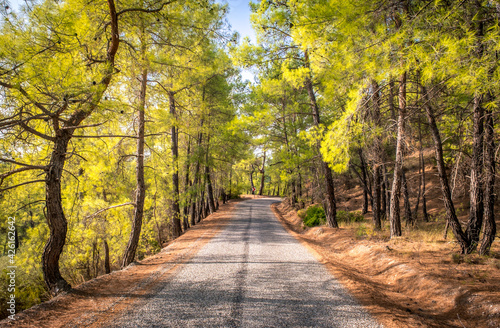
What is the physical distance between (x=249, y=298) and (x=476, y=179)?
5.37 meters

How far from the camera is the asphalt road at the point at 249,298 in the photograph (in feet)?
10.4

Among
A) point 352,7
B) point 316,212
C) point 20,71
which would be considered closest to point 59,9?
point 20,71

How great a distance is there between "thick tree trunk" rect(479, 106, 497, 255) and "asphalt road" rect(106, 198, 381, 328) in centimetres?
338

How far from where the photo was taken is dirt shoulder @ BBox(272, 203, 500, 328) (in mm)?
3221

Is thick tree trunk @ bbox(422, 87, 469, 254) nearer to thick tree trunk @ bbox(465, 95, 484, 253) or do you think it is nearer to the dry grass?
thick tree trunk @ bbox(465, 95, 484, 253)

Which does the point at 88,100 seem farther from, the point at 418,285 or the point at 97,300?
the point at 418,285

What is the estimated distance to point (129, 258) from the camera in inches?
283

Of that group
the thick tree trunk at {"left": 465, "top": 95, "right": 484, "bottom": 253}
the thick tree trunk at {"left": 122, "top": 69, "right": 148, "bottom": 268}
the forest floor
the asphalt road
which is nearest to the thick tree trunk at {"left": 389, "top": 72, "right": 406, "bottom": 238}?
the forest floor

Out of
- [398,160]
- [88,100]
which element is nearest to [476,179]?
[398,160]

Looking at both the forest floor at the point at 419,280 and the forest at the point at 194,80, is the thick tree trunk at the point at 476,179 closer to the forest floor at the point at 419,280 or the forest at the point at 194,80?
the forest at the point at 194,80

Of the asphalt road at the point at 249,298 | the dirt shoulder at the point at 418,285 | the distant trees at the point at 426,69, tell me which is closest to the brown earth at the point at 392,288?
the dirt shoulder at the point at 418,285

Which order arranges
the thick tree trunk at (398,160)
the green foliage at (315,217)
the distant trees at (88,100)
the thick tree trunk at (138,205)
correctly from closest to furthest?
1. the distant trees at (88,100)
2. the thick tree trunk at (398,160)
3. the thick tree trunk at (138,205)
4. the green foliage at (315,217)

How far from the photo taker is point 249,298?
3.85 m

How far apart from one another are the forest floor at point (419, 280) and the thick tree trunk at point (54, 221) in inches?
227
